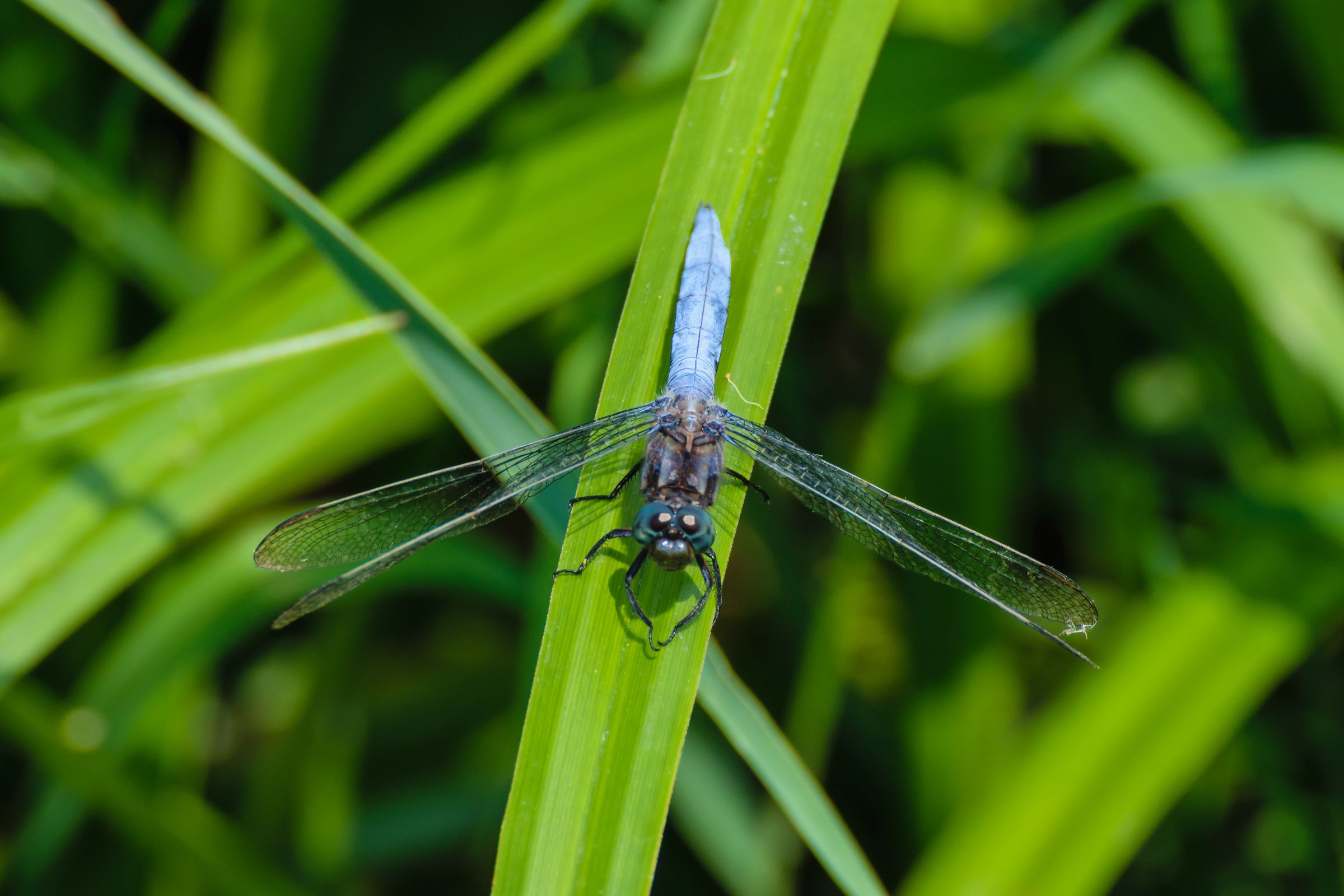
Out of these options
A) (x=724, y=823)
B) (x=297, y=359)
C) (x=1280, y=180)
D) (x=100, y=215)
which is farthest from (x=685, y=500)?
(x=100, y=215)

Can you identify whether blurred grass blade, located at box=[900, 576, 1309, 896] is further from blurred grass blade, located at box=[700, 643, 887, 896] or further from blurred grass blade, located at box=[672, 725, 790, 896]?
blurred grass blade, located at box=[700, 643, 887, 896]

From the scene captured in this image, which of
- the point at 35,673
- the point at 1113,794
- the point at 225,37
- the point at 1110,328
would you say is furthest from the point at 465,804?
the point at 1110,328

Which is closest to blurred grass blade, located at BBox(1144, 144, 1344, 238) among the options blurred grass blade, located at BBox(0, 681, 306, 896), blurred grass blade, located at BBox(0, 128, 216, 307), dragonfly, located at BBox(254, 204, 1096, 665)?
dragonfly, located at BBox(254, 204, 1096, 665)

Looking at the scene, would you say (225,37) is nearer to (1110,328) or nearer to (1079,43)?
(1079,43)

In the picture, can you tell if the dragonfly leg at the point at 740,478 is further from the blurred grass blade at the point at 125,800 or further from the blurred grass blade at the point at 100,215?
the blurred grass blade at the point at 100,215

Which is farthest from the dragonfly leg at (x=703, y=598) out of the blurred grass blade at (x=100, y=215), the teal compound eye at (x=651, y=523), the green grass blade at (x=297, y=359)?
the blurred grass blade at (x=100, y=215)
